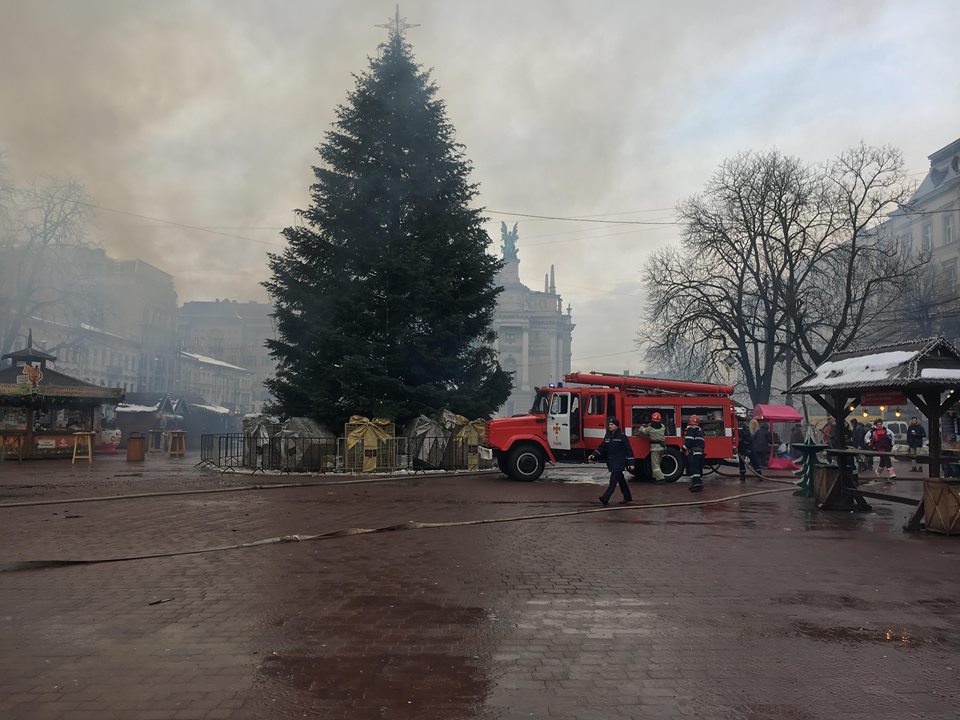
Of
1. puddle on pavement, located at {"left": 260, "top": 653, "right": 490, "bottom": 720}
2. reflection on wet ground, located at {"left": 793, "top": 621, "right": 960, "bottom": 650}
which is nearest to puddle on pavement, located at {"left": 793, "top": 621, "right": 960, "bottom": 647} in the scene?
reflection on wet ground, located at {"left": 793, "top": 621, "right": 960, "bottom": 650}

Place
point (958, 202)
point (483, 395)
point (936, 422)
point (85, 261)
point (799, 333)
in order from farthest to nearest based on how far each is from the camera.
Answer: point (958, 202) < point (85, 261) < point (799, 333) < point (483, 395) < point (936, 422)

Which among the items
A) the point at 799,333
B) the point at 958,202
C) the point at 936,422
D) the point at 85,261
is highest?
the point at 958,202

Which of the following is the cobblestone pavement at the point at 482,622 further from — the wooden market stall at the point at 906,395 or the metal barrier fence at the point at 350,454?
the metal barrier fence at the point at 350,454

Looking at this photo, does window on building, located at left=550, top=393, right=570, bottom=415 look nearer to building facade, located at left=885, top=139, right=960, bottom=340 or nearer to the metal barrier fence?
the metal barrier fence

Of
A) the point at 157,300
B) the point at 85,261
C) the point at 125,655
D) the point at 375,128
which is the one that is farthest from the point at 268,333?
the point at 125,655

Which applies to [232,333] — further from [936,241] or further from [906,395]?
[906,395]

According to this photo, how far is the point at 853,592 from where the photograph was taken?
6859 millimetres

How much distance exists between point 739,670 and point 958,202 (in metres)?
54.3

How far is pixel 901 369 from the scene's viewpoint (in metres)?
11.0

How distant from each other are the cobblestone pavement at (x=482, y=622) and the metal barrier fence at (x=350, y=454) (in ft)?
35.2

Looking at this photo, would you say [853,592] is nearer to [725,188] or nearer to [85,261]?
[725,188]

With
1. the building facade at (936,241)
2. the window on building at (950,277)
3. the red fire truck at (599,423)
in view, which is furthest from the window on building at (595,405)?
the window on building at (950,277)

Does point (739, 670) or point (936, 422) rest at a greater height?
point (936, 422)

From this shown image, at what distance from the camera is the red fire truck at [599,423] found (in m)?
20.0
